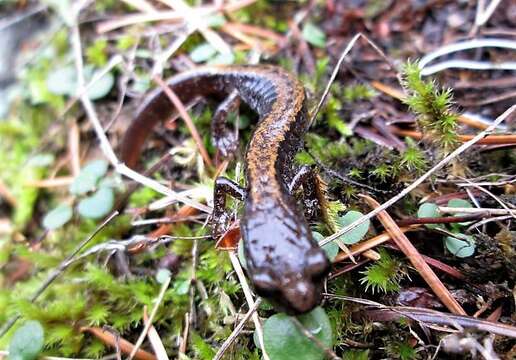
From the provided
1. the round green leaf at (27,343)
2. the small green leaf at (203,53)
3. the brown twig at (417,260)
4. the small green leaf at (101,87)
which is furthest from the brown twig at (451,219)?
the small green leaf at (101,87)

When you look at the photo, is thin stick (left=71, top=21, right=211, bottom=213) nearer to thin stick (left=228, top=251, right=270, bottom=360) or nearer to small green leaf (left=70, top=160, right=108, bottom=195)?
small green leaf (left=70, top=160, right=108, bottom=195)

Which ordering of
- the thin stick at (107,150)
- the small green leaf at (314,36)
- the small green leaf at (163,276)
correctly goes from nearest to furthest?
the small green leaf at (163,276) < the thin stick at (107,150) < the small green leaf at (314,36)

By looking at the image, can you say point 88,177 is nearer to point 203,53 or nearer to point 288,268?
point 203,53

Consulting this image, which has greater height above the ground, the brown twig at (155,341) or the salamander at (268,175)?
the salamander at (268,175)

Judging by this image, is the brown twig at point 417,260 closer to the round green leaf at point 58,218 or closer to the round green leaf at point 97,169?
the round green leaf at point 97,169

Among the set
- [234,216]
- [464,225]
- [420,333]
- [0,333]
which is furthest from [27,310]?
[464,225]

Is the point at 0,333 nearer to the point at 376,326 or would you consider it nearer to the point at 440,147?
the point at 376,326

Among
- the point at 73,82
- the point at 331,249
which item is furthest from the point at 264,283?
the point at 73,82

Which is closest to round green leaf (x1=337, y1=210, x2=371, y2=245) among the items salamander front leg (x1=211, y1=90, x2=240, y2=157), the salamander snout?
the salamander snout
